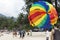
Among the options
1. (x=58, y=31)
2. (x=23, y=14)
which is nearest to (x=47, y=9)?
(x=58, y=31)

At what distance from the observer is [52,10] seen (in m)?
14.9

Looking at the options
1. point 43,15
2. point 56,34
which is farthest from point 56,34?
point 43,15

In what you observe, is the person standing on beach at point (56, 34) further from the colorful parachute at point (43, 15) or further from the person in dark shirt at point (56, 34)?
the colorful parachute at point (43, 15)

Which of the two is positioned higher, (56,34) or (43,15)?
(43,15)

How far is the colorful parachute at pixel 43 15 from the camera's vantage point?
1456cm

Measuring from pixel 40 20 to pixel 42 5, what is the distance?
0.92 metres

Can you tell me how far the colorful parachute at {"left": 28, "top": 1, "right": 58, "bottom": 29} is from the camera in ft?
47.8

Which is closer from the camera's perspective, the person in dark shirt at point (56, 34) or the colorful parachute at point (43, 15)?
the person in dark shirt at point (56, 34)

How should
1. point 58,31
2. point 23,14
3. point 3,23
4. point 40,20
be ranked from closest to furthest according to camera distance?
point 58,31, point 40,20, point 23,14, point 3,23

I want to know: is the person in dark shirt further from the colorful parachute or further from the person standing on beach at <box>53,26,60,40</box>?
the colorful parachute

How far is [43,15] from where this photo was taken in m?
14.7

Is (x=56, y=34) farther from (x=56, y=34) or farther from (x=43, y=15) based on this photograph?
(x=43, y=15)

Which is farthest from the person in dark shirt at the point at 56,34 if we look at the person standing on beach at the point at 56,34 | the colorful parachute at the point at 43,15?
the colorful parachute at the point at 43,15

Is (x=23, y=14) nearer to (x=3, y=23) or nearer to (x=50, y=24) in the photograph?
(x=50, y=24)
